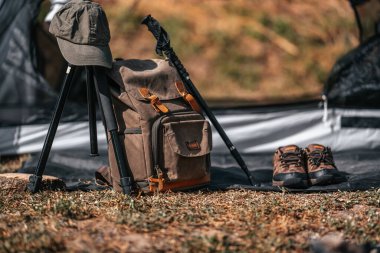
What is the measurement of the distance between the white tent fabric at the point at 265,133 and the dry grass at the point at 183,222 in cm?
187

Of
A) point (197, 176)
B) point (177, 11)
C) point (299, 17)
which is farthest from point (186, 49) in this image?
point (197, 176)

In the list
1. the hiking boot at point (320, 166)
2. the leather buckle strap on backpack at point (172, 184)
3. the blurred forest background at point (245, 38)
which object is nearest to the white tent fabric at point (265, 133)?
the hiking boot at point (320, 166)

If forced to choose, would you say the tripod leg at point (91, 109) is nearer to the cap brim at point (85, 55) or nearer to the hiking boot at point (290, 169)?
the cap brim at point (85, 55)

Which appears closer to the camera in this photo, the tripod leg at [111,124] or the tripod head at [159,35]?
the tripod leg at [111,124]

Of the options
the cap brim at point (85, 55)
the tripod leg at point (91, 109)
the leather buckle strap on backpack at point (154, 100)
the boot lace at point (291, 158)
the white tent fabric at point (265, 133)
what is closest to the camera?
the cap brim at point (85, 55)

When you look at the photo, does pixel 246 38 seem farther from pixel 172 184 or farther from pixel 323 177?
pixel 172 184

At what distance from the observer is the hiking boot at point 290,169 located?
171 inches

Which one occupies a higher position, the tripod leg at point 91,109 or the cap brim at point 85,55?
the cap brim at point 85,55

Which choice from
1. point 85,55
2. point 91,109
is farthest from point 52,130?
point 85,55

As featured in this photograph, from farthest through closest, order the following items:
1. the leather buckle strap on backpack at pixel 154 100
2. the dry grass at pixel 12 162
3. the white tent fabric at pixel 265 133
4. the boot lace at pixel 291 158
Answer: the white tent fabric at pixel 265 133
the dry grass at pixel 12 162
the boot lace at pixel 291 158
the leather buckle strap on backpack at pixel 154 100

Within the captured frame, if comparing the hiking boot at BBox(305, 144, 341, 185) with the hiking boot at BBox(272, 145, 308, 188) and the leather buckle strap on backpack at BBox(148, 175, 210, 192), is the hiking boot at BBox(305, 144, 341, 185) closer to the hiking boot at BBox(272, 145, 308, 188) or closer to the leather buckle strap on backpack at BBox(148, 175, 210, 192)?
the hiking boot at BBox(272, 145, 308, 188)

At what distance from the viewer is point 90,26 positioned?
13.0ft

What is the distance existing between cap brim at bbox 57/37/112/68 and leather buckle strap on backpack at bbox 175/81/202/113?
0.49 m

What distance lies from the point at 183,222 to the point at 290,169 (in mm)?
1337
